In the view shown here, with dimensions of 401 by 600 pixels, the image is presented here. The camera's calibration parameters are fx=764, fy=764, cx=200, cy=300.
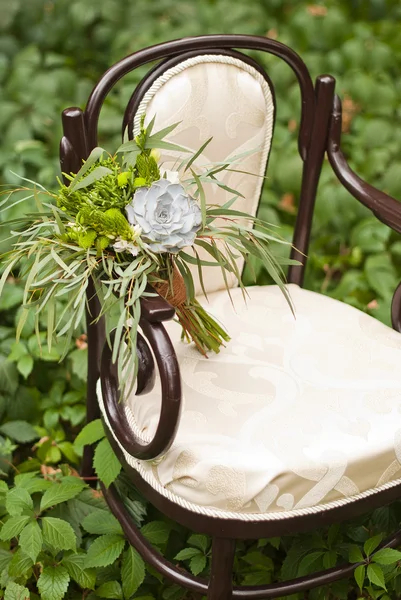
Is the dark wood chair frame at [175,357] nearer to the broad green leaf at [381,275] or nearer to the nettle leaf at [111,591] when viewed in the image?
the nettle leaf at [111,591]

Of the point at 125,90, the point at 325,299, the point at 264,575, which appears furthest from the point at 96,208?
the point at 125,90

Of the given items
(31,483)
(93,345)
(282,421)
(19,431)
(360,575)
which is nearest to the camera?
(282,421)

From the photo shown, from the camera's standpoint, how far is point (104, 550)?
1.53 m

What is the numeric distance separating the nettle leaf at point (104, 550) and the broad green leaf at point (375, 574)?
1.59 ft

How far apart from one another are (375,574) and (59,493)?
635 mm

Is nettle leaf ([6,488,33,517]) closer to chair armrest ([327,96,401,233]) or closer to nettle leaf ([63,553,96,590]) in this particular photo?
nettle leaf ([63,553,96,590])

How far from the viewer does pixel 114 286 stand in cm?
114

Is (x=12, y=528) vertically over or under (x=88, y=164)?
under

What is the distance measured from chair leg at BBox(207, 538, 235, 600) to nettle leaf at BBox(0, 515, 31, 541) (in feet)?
1.33

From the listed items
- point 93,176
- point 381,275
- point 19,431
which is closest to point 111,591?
point 19,431

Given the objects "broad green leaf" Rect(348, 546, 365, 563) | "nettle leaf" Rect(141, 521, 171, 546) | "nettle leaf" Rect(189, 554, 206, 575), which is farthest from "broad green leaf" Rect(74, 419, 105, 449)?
"broad green leaf" Rect(348, 546, 365, 563)

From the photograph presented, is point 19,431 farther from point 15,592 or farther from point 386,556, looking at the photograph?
point 386,556

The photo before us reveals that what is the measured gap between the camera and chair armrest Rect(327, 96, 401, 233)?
148cm

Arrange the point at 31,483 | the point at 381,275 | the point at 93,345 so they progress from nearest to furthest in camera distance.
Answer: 1. the point at 93,345
2. the point at 31,483
3. the point at 381,275
